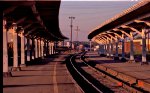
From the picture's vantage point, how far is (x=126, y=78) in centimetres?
2616

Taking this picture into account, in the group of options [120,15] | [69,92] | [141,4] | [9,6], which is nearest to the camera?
[69,92]

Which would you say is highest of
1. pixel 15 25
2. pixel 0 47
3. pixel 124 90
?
pixel 15 25

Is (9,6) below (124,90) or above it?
above

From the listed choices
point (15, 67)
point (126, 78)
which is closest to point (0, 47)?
point (126, 78)

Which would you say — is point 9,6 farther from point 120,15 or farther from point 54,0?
point 120,15

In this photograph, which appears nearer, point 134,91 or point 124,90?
point 134,91

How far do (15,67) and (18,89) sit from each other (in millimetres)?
14815

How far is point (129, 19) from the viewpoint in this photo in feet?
138

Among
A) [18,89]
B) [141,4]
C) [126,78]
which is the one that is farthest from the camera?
[141,4]

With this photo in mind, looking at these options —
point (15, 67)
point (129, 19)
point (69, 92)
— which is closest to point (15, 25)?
point (15, 67)

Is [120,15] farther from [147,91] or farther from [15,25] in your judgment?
[147,91]

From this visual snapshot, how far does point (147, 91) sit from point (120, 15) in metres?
21.9

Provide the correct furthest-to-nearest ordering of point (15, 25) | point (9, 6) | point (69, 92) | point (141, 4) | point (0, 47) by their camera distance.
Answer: point (15, 25)
point (141, 4)
point (9, 6)
point (69, 92)
point (0, 47)

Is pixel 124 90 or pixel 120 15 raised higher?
pixel 120 15
